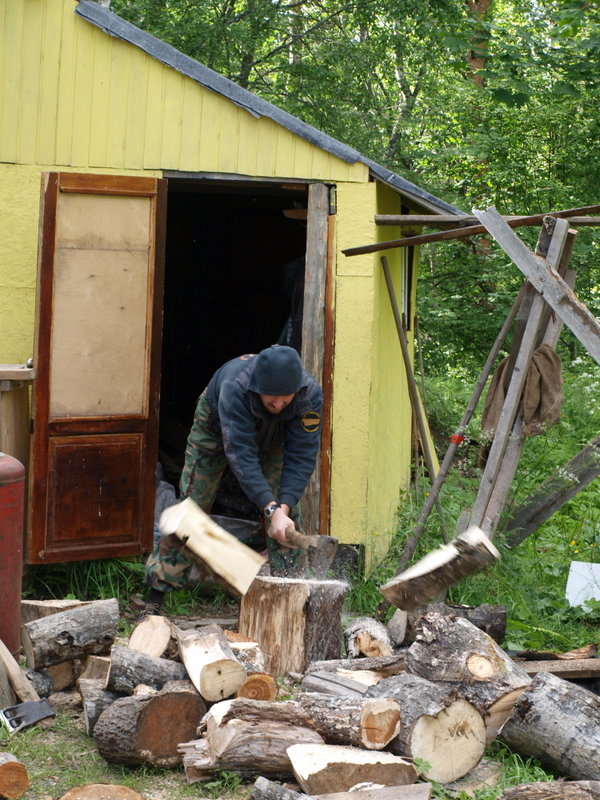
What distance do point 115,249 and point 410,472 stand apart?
4792mm

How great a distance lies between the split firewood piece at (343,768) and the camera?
Answer: 3.78 m

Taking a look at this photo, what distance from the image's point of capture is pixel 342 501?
272 inches

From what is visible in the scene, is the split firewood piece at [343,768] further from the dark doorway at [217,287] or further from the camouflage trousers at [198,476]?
the dark doorway at [217,287]

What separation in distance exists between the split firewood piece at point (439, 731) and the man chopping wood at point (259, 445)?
1.39 m

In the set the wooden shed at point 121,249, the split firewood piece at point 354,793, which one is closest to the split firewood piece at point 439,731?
the split firewood piece at point 354,793

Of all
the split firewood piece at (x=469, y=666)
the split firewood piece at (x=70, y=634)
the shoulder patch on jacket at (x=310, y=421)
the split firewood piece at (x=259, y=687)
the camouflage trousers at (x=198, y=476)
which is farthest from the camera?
the camouflage trousers at (x=198, y=476)

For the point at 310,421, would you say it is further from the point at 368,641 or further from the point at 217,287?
the point at 217,287

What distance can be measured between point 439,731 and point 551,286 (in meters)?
2.52

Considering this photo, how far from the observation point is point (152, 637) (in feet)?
16.6

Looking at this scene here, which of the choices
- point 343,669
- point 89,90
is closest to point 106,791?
point 343,669

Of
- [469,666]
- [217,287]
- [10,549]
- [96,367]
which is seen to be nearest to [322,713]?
[469,666]

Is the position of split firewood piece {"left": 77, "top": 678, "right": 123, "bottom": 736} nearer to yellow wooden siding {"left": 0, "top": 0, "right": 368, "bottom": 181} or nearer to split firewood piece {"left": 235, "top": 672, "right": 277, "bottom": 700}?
split firewood piece {"left": 235, "top": 672, "right": 277, "bottom": 700}

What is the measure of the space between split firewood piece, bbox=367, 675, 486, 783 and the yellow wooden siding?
3.87 m

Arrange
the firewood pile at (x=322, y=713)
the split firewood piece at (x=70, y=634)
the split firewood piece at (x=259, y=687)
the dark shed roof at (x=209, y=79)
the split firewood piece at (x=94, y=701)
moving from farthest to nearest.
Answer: the dark shed roof at (x=209, y=79) < the split firewood piece at (x=70, y=634) < the split firewood piece at (x=259, y=687) < the split firewood piece at (x=94, y=701) < the firewood pile at (x=322, y=713)
